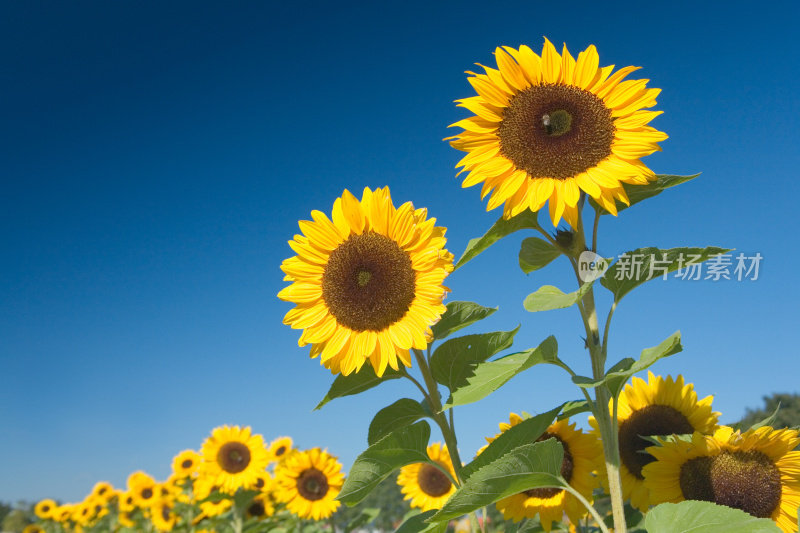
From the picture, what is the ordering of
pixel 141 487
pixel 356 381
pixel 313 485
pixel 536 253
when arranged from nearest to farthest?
1. pixel 536 253
2. pixel 356 381
3. pixel 313 485
4. pixel 141 487

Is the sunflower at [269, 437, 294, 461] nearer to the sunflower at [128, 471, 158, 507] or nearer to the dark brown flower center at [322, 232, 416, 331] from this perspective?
the sunflower at [128, 471, 158, 507]

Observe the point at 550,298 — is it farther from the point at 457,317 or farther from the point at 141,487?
the point at 141,487

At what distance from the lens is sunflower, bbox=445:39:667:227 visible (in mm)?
2781

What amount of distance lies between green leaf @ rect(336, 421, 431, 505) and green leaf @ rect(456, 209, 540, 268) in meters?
0.77

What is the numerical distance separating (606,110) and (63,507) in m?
17.6

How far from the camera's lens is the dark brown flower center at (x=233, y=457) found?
352 inches

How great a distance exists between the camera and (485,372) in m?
2.74

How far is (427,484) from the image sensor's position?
23.1 feet

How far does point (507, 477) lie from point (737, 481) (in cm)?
162

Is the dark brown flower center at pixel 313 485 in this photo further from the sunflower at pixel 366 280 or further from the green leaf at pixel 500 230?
the green leaf at pixel 500 230

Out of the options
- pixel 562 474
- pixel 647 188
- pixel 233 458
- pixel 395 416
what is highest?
pixel 233 458

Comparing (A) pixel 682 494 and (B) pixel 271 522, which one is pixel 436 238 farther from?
(B) pixel 271 522

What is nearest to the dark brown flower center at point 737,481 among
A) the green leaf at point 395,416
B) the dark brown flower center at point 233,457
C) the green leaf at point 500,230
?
the green leaf at point 395,416

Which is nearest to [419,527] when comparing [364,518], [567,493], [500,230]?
[567,493]
